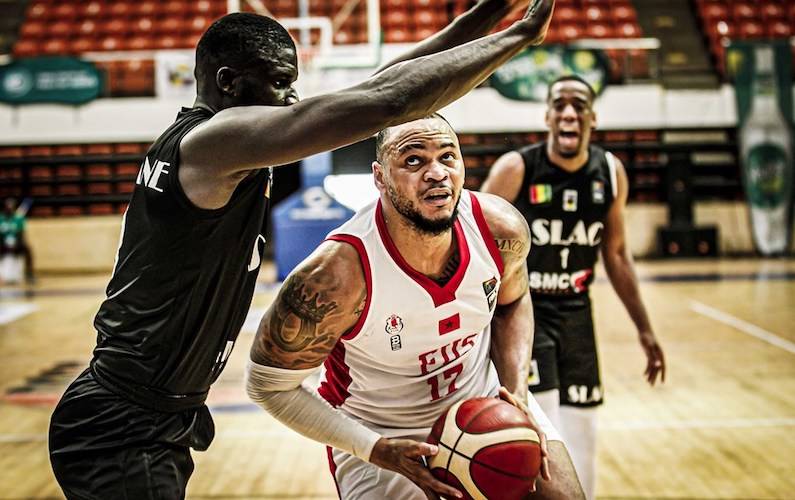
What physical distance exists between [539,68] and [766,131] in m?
4.33

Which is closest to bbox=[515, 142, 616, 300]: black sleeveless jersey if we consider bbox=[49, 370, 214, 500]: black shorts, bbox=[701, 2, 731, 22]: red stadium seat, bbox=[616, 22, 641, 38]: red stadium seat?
bbox=[49, 370, 214, 500]: black shorts

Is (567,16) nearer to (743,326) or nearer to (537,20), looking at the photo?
(743,326)

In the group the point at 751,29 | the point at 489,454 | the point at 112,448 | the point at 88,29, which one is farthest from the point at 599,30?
the point at 112,448

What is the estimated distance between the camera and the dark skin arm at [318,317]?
2506mm

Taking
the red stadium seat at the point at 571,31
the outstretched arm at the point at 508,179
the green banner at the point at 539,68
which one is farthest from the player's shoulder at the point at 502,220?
the red stadium seat at the point at 571,31

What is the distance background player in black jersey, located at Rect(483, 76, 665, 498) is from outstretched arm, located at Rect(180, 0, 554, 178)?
1.99 meters

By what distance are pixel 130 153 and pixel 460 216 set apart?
46.0 ft

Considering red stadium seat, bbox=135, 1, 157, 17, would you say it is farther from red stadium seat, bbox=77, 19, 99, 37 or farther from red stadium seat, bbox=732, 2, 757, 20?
red stadium seat, bbox=732, 2, 757, 20

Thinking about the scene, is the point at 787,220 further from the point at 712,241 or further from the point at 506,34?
the point at 506,34

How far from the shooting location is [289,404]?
263cm

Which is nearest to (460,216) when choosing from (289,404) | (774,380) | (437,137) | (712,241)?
(437,137)

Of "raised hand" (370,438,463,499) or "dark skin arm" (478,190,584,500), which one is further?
"dark skin arm" (478,190,584,500)

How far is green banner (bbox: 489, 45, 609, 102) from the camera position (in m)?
13.1

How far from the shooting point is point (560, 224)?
3.93 m
